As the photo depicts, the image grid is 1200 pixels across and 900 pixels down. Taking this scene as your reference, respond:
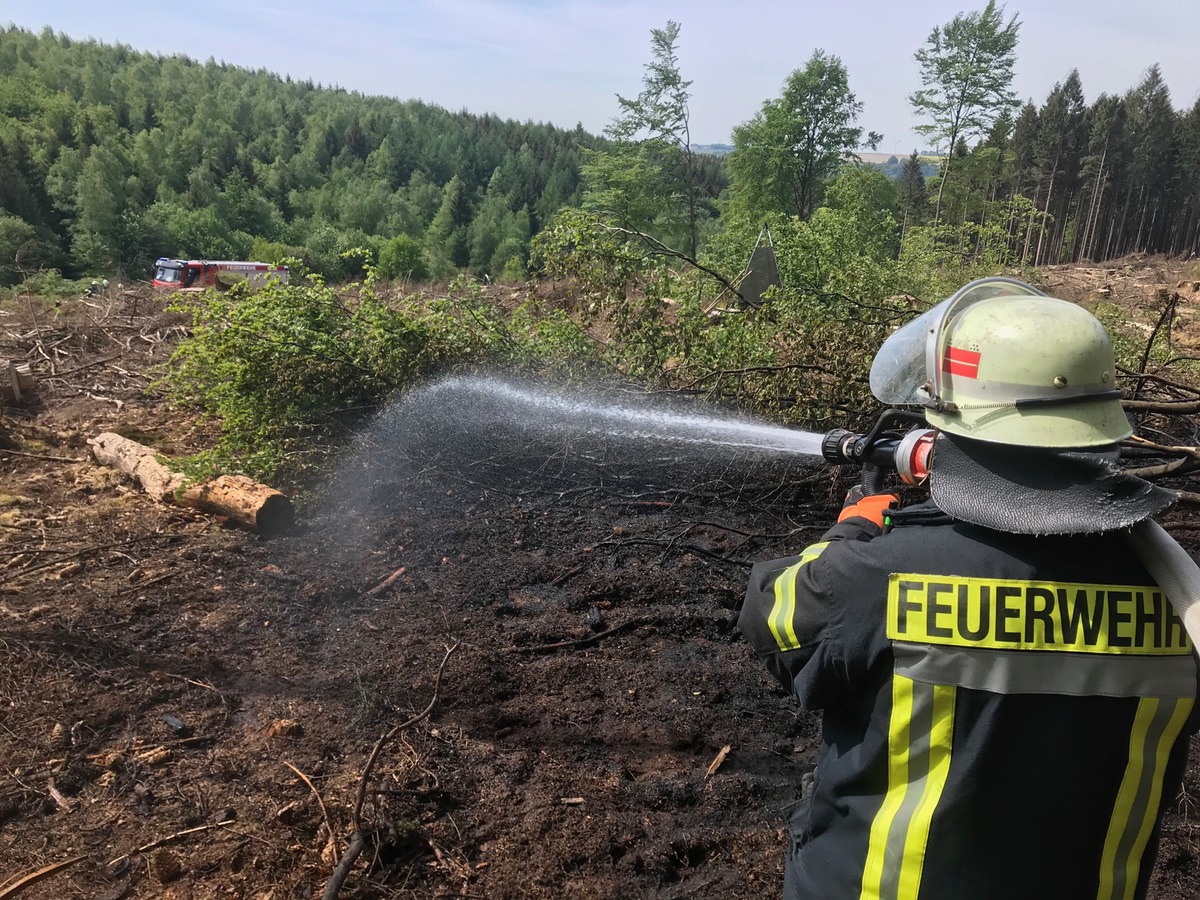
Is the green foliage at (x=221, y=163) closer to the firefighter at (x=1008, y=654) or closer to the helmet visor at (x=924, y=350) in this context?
the helmet visor at (x=924, y=350)

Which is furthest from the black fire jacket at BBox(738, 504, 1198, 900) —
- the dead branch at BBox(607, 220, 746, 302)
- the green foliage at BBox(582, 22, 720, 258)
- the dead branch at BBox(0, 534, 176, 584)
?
the green foliage at BBox(582, 22, 720, 258)

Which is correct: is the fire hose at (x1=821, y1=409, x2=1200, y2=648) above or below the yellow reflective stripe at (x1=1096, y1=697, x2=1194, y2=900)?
above

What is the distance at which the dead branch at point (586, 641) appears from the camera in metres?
4.33

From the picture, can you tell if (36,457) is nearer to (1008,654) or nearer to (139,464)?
(139,464)

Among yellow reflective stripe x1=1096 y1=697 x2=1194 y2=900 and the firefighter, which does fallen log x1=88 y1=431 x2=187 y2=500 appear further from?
yellow reflective stripe x1=1096 y1=697 x2=1194 y2=900

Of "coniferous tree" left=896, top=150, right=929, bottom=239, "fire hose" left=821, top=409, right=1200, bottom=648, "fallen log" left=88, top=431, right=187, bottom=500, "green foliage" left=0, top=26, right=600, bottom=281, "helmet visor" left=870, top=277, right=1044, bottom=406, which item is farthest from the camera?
"green foliage" left=0, top=26, right=600, bottom=281

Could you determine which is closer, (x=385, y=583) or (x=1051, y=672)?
(x=1051, y=672)

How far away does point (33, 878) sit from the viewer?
2527mm

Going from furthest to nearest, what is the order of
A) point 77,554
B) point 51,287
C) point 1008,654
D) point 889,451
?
point 51,287 < point 77,554 < point 889,451 < point 1008,654

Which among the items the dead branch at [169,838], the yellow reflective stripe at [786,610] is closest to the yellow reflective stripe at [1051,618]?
the yellow reflective stripe at [786,610]

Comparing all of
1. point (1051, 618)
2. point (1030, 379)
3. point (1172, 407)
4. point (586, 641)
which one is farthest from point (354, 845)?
point (1172, 407)

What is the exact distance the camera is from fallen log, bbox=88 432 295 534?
6.02m

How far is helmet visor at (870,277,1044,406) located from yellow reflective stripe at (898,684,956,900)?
2.15 feet

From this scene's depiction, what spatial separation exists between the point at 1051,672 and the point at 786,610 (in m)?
0.45
